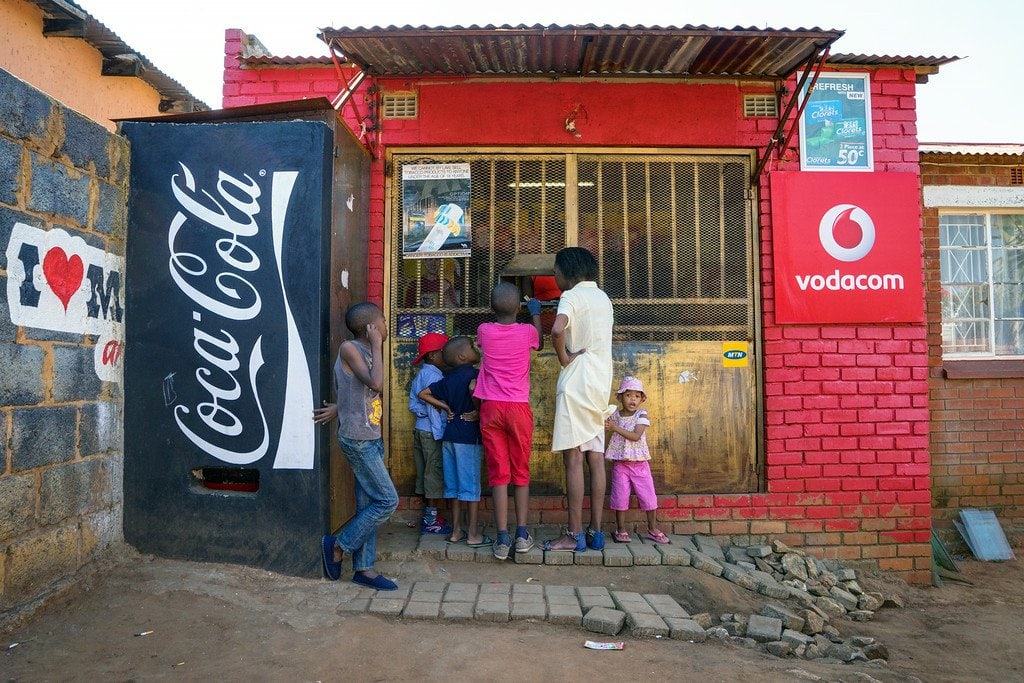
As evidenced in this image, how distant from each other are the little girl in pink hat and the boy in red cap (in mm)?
1187

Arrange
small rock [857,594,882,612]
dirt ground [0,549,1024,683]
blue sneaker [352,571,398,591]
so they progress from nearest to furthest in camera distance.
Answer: dirt ground [0,549,1024,683], blue sneaker [352,571,398,591], small rock [857,594,882,612]

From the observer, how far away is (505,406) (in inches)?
175

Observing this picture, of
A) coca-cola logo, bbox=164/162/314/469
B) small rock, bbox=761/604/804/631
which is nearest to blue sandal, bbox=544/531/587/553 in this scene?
small rock, bbox=761/604/804/631

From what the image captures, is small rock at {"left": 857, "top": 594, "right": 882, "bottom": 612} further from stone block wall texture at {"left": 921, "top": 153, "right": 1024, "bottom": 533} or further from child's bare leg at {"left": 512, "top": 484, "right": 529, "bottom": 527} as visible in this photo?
child's bare leg at {"left": 512, "top": 484, "right": 529, "bottom": 527}

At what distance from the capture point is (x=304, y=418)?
4.09 m

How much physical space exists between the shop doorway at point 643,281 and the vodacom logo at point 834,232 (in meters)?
0.53

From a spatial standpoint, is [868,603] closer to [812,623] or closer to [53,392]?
[812,623]

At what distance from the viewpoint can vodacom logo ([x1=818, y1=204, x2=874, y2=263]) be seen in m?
5.25

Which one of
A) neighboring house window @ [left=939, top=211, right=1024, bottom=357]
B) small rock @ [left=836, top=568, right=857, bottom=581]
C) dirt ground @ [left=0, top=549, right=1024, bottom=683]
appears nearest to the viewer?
dirt ground @ [left=0, top=549, right=1024, bottom=683]

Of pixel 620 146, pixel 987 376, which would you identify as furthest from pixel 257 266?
pixel 987 376

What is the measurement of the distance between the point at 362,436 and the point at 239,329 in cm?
98

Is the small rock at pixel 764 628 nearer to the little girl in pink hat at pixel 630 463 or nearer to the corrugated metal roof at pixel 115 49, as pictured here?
the little girl in pink hat at pixel 630 463

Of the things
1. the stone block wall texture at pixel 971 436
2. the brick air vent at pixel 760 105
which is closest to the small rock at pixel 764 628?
the stone block wall texture at pixel 971 436

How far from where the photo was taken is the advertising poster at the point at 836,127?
5328 mm
